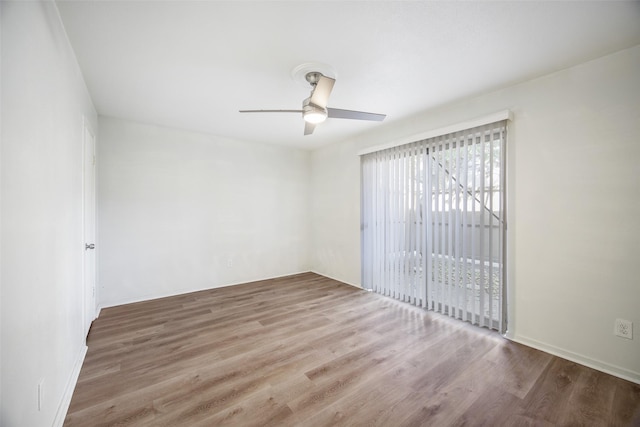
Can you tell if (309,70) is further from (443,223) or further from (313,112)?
(443,223)

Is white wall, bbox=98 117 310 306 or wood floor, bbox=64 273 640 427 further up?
white wall, bbox=98 117 310 306

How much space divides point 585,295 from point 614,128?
1318 mm

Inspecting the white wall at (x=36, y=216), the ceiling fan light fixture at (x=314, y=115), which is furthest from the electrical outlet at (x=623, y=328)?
the white wall at (x=36, y=216)

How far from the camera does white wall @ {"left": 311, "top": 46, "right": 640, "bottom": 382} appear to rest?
6.28 ft

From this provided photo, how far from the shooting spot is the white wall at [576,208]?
1915 mm

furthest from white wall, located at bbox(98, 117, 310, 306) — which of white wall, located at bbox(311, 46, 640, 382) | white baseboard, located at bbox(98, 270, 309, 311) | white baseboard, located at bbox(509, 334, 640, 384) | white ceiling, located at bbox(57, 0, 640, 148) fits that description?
white baseboard, located at bbox(509, 334, 640, 384)

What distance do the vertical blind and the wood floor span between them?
327mm

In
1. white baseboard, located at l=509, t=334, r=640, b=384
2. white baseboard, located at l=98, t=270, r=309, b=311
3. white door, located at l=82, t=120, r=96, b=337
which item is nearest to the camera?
white baseboard, located at l=509, t=334, r=640, b=384

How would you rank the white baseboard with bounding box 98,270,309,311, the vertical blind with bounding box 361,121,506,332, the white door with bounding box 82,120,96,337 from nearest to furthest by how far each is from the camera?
the white door with bounding box 82,120,96,337, the vertical blind with bounding box 361,121,506,332, the white baseboard with bounding box 98,270,309,311

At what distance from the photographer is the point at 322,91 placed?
6.64 ft

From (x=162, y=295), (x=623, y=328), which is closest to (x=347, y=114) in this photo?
(x=623, y=328)

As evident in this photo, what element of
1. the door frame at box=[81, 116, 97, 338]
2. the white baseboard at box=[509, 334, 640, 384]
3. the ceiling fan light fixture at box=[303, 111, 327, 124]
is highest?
the ceiling fan light fixture at box=[303, 111, 327, 124]

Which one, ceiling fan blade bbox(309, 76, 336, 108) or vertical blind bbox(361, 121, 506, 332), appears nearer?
ceiling fan blade bbox(309, 76, 336, 108)

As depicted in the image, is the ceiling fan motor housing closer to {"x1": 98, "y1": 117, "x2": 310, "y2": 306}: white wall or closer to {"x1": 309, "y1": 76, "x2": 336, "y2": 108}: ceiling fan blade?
{"x1": 309, "y1": 76, "x2": 336, "y2": 108}: ceiling fan blade
